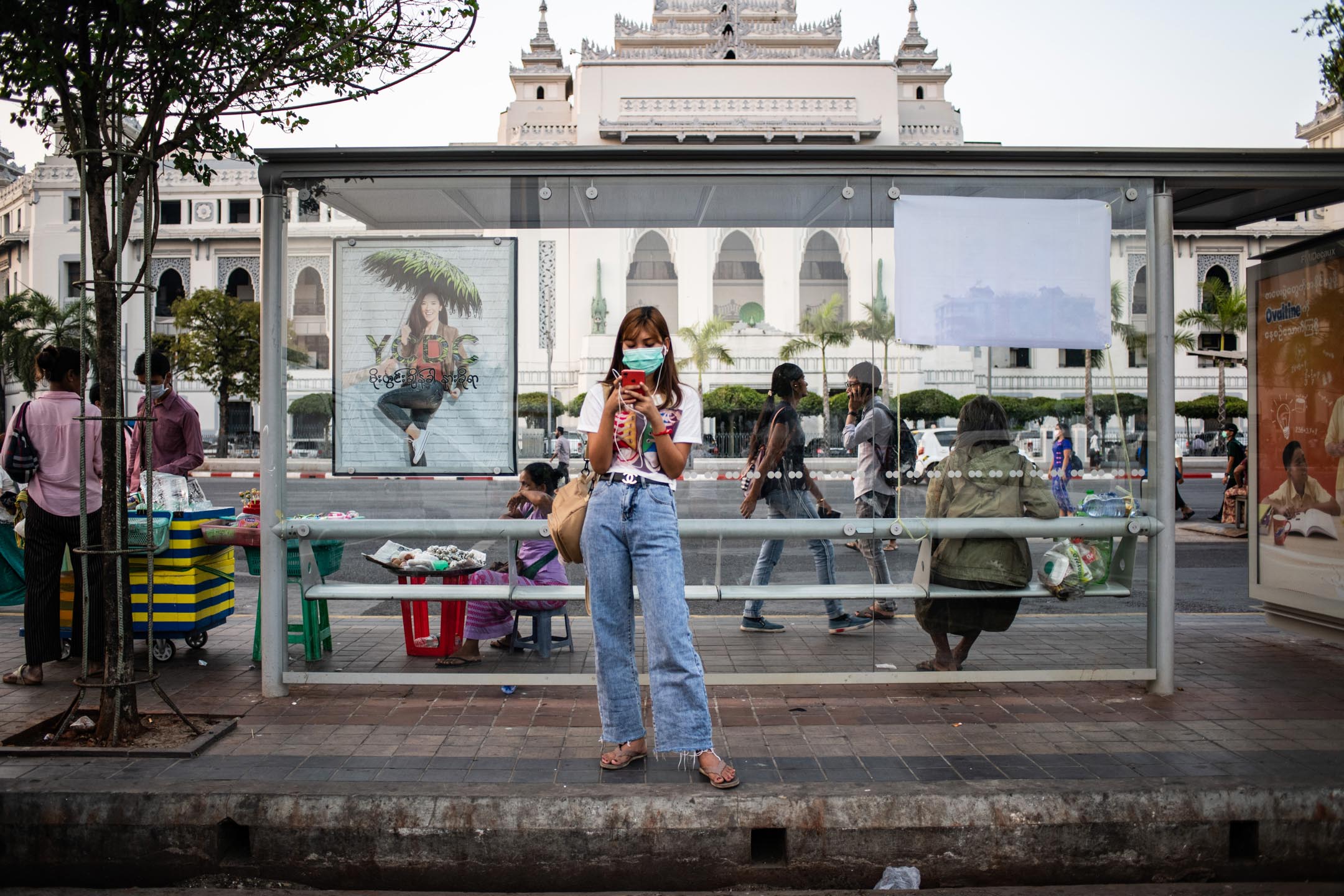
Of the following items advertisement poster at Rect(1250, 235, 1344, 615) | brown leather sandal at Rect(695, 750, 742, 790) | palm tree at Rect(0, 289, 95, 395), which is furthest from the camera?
palm tree at Rect(0, 289, 95, 395)

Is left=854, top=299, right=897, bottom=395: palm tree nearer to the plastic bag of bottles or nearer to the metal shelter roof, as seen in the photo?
the metal shelter roof

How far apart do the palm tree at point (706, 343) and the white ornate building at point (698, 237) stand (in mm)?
83

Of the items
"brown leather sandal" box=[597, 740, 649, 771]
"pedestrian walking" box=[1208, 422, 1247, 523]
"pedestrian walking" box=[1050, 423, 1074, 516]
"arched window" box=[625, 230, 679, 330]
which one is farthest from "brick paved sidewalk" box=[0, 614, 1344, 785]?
"pedestrian walking" box=[1208, 422, 1247, 523]

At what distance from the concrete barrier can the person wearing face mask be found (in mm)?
2800

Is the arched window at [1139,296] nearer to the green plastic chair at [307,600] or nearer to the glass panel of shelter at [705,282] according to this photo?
the glass panel of shelter at [705,282]

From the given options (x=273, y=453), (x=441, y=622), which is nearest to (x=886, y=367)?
(x=441, y=622)

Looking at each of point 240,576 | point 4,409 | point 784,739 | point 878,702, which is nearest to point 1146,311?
point 878,702

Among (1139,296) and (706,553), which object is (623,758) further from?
(706,553)

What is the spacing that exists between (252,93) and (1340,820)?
229 inches

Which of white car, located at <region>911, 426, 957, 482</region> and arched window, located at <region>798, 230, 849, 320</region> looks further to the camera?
arched window, located at <region>798, 230, 849, 320</region>

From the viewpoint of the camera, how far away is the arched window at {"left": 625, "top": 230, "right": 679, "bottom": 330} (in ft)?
18.7

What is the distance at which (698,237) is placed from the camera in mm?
6195

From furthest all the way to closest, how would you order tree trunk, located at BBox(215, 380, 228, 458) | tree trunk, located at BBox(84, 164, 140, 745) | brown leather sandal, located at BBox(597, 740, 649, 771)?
tree trunk, located at BBox(215, 380, 228, 458), tree trunk, located at BBox(84, 164, 140, 745), brown leather sandal, located at BBox(597, 740, 649, 771)

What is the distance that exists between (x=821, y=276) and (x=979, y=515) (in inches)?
63.3
